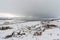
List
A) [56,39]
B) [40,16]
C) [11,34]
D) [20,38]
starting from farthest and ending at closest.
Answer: [40,16] < [11,34] < [20,38] < [56,39]

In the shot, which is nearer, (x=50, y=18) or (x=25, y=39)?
(x=25, y=39)

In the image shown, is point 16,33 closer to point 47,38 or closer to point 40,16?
point 47,38

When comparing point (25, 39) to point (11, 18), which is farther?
point (11, 18)

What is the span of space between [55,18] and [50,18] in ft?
1.80

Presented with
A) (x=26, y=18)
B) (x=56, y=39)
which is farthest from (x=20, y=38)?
(x=26, y=18)

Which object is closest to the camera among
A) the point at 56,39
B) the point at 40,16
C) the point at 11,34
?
the point at 56,39

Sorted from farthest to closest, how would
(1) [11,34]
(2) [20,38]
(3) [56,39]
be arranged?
(1) [11,34], (2) [20,38], (3) [56,39]

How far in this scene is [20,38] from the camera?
4.98 meters

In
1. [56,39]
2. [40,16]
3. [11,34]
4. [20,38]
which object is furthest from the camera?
[40,16]

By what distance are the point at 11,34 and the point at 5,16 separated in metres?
4.44

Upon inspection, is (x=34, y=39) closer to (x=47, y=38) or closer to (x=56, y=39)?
(x=47, y=38)

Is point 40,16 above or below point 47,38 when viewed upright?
above

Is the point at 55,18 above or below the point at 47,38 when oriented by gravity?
above

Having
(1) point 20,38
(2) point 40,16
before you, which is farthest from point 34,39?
(2) point 40,16
